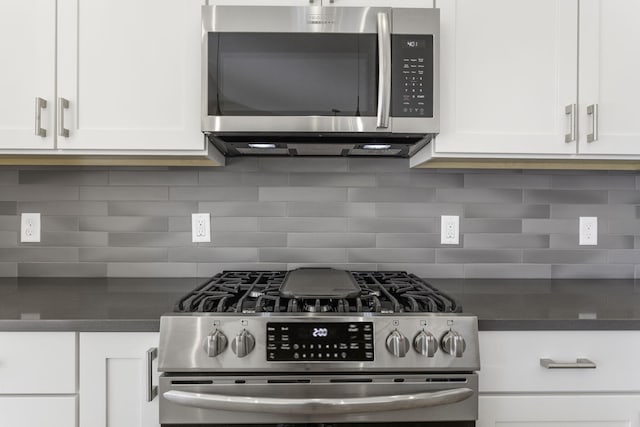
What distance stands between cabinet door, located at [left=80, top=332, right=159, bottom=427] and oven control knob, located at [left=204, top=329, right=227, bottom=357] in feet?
0.55

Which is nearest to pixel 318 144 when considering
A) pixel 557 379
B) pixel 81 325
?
pixel 81 325

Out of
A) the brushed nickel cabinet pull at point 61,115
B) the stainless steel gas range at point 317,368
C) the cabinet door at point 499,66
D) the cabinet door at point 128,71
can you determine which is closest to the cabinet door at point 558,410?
the stainless steel gas range at point 317,368

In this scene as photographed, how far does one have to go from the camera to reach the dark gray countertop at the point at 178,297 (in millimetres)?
1131

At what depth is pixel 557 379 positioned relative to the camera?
1.17 metres

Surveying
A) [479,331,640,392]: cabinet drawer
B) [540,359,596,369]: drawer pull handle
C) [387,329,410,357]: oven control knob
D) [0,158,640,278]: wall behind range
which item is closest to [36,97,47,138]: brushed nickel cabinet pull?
[0,158,640,278]: wall behind range

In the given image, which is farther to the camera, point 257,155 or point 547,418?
point 257,155

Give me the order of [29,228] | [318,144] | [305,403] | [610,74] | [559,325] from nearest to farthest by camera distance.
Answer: [305,403]
[559,325]
[610,74]
[318,144]
[29,228]

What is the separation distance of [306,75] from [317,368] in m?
0.86

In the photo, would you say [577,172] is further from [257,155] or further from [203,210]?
[203,210]

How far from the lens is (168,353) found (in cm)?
108

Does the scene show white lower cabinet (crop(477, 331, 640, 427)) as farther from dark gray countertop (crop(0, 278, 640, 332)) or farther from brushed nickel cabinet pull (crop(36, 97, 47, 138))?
brushed nickel cabinet pull (crop(36, 97, 47, 138))

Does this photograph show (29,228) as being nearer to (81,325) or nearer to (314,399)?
(81,325)

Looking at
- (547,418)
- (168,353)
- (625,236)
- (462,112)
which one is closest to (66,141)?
(168,353)

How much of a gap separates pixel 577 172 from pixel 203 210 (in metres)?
1.51
